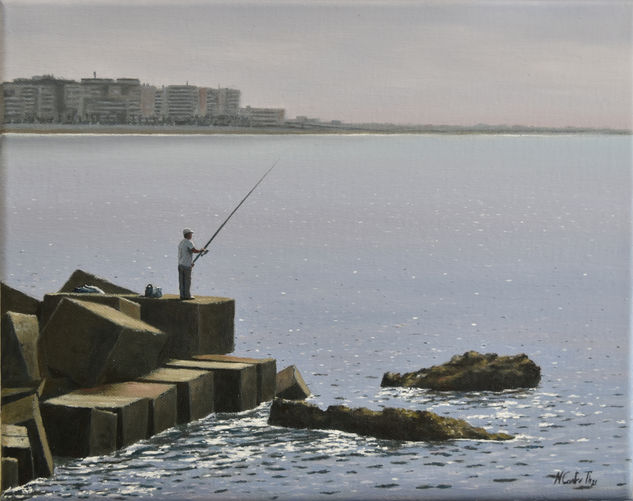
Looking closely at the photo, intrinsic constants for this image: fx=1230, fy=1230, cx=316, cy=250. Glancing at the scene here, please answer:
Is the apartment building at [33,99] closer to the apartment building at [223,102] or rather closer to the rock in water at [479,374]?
the apartment building at [223,102]

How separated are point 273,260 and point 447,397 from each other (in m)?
9.16

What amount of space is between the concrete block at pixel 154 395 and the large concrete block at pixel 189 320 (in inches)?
43.0

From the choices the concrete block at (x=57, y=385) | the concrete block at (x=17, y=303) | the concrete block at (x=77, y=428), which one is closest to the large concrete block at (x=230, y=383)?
the concrete block at (x=57, y=385)

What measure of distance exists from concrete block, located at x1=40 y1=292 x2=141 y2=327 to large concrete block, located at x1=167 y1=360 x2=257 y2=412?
2.28 feet

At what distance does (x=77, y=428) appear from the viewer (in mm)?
10977

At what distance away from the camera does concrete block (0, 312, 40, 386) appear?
10773mm

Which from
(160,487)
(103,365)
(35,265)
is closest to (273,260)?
(35,265)

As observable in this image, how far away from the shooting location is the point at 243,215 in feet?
101

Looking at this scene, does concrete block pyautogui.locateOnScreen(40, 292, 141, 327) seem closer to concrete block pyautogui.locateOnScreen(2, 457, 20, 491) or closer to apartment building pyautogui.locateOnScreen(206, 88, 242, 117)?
apartment building pyautogui.locateOnScreen(206, 88, 242, 117)

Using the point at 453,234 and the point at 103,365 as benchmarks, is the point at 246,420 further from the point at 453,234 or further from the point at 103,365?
the point at 453,234

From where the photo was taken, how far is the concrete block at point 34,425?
10.2 meters

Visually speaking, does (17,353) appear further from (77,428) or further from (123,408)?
(123,408)
